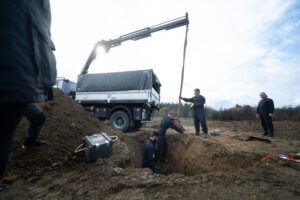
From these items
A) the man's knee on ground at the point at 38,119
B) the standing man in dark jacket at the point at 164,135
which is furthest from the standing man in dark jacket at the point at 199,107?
the man's knee on ground at the point at 38,119

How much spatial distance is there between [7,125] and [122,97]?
513 cm

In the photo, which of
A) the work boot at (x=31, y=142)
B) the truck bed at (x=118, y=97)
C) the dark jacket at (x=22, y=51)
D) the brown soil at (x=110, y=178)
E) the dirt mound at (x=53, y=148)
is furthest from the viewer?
the truck bed at (x=118, y=97)

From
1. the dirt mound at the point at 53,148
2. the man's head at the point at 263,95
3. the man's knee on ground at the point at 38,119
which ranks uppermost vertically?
the man's head at the point at 263,95

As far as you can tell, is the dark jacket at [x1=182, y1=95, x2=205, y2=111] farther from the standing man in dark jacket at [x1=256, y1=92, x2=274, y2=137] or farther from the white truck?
the standing man in dark jacket at [x1=256, y1=92, x2=274, y2=137]

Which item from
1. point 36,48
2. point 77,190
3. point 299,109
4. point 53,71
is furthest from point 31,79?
point 299,109

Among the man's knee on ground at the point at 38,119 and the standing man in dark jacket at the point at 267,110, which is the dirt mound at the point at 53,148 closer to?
the man's knee on ground at the point at 38,119

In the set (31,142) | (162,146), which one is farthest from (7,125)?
(162,146)

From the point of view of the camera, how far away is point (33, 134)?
1992 millimetres

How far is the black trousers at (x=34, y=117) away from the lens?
1.61m

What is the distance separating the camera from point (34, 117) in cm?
170

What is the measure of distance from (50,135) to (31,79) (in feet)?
7.20

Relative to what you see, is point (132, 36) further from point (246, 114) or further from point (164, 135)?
point (246, 114)

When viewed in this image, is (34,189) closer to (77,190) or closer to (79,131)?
(77,190)

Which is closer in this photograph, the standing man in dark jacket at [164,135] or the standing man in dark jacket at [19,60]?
the standing man in dark jacket at [19,60]
